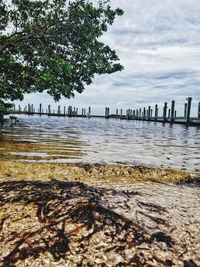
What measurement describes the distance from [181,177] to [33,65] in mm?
8032

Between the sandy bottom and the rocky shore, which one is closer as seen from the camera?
the rocky shore

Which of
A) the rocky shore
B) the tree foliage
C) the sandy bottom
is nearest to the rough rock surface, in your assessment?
the rocky shore

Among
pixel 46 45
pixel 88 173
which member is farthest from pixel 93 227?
pixel 46 45

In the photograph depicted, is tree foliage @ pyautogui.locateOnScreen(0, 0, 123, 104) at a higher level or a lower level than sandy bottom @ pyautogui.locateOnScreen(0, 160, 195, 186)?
higher

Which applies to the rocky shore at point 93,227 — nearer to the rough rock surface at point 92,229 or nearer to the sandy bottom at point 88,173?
the rough rock surface at point 92,229

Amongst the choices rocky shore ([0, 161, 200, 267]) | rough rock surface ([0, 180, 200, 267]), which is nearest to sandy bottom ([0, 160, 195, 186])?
rocky shore ([0, 161, 200, 267])

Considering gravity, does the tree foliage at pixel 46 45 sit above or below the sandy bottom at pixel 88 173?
above

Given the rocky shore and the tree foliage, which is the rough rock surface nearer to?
the rocky shore

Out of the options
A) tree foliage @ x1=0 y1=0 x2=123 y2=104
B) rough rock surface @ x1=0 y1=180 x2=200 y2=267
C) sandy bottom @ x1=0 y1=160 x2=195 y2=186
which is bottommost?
sandy bottom @ x1=0 y1=160 x2=195 y2=186

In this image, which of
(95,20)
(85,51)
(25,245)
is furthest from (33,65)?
(25,245)

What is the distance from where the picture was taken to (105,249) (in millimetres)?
3551

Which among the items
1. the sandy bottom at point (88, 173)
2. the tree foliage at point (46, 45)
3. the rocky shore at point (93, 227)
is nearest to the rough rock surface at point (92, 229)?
the rocky shore at point (93, 227)

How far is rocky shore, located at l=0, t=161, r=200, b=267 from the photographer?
344cm

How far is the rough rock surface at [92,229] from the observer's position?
343 cm
